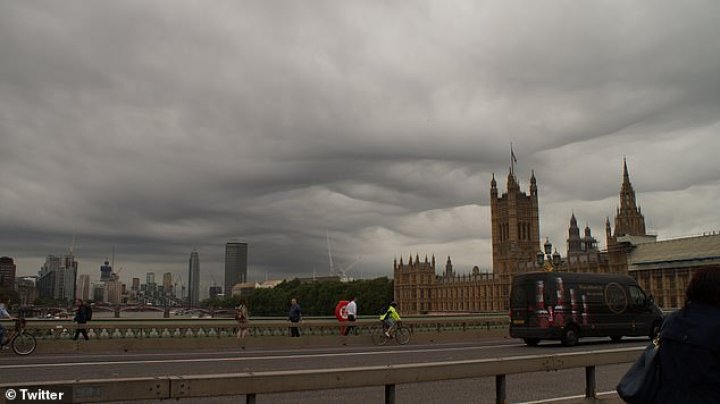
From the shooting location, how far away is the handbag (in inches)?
190

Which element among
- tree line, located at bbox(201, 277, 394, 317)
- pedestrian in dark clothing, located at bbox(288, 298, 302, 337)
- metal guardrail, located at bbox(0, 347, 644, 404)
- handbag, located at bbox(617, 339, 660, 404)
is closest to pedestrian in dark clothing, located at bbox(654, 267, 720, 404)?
handbag, located at bbox(617, 339, 660, 404)

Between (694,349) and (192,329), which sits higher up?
(694,349)

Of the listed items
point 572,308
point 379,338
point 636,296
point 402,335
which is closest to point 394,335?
point 402,335

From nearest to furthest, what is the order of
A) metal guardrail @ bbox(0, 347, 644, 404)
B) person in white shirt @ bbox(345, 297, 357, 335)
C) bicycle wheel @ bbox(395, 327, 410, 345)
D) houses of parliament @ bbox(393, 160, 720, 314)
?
metal guardrail @ bbox(0, 347, 644, 404) < bicycle wheel @ bbox(395, 327, 410, 345) < person in white shirt @ bbox(345, 297, 357, 335) < houses of parliament @ bbox(393, 160, 720, 314)

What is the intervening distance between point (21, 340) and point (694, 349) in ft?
75.5

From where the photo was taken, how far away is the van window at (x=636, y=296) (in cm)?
2820

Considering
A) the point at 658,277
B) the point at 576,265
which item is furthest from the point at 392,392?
the point at 576,265

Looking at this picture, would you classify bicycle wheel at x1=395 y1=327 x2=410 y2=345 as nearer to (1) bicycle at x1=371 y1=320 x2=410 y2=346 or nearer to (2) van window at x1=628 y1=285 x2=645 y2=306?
(1) bicycle at x1=371 y1=320 x2=410 y2=346

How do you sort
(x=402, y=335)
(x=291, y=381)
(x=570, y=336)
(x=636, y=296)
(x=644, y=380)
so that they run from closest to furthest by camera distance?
1. (x=644, y=380)
2. (x=291, y=381)
3. (x=570, y=336)
4. (x=636, y=296)
5. (x=402, y=335)

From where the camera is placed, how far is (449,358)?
1962 centimetres

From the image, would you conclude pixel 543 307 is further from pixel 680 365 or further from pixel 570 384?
pixel 680 365

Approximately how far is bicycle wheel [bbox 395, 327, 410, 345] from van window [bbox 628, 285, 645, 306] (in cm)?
977

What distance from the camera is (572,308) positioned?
26.0 meters

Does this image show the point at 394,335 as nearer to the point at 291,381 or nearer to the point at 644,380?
the point at 291,381
